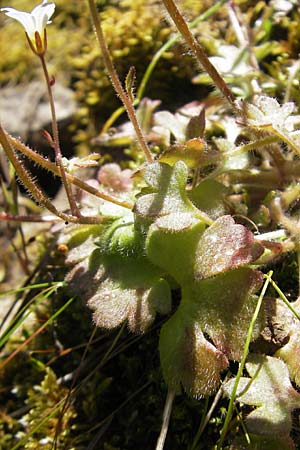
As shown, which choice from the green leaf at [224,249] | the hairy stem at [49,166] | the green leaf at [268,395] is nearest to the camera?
the green leaf at [268,395]

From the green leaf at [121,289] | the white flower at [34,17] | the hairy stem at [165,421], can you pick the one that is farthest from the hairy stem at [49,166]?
the hairy stem at [165,421]

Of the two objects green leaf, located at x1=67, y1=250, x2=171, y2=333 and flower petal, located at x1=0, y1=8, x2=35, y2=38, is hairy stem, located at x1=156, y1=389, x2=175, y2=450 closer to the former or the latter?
green leaf, located at x1=67, y1=250, x2=171, y2=333

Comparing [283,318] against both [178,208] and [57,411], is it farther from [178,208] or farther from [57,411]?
[57,411]

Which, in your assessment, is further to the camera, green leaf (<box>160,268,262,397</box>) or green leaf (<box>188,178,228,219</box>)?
green leaf (<box>188,178,228,219</box>)

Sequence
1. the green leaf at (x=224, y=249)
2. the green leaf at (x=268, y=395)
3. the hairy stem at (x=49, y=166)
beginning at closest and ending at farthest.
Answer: the green leaf at (x=268, y=395) → the green leaf at (x=224, y=249) → the hairy stem at (x=49, y=166)

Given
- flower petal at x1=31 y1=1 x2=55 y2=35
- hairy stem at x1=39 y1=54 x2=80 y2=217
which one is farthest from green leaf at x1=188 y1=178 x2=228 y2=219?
flower petal at x1=31 y1=1 x2=55 y2=35

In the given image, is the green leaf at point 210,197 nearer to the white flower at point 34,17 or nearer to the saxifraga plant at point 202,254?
the saxifraga plant at point 202,254

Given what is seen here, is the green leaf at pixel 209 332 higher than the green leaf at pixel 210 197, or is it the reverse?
the green leaf at pixel 210 197

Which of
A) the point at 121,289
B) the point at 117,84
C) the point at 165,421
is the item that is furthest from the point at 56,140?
the point at 165,421
